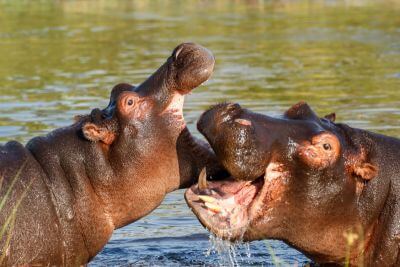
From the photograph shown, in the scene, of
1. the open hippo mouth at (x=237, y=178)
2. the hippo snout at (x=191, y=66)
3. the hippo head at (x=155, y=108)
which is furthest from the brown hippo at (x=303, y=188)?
the hippo head at (x=155, y=108)

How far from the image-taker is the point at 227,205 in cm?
604

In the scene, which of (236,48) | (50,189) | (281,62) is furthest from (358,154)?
(236,48)

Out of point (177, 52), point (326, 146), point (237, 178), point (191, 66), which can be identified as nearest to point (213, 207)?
point (237, 178)

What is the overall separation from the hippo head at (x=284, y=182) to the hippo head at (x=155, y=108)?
Result: 117 centimetres

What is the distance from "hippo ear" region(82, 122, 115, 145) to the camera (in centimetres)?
727

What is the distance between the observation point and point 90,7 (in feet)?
113

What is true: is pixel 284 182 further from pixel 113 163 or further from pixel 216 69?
pixel 216 69

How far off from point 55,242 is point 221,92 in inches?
333

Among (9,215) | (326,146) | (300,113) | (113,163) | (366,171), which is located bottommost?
(9,215)

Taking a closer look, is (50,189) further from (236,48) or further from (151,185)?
(236,48)

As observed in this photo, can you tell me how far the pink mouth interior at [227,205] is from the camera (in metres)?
6.00

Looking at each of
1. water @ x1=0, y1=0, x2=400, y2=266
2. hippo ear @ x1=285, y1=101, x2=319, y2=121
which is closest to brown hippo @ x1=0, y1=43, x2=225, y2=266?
water @ x1=0, y1=0, x2=400, y2=266

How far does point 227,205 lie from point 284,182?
1.14ft

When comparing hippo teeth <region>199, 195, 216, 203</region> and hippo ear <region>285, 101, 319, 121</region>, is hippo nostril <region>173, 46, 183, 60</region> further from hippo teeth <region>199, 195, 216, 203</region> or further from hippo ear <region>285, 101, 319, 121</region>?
hippo teeth <region>199, 195, 216, 203</region>
